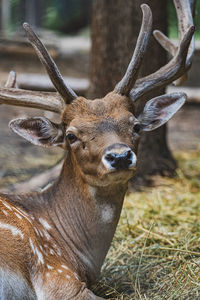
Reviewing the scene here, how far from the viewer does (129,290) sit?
175 inches

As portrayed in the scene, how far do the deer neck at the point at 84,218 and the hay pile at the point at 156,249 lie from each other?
347mm

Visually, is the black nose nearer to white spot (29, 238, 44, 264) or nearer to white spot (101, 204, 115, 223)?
white spot (101, 204, 115, 223)

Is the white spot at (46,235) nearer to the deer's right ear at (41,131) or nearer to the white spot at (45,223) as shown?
the white spot at (45,223)

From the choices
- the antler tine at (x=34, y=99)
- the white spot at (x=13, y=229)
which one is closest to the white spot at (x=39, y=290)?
the white spot at (x=13, y=229)

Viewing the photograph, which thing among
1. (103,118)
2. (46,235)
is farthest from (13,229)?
(103,118)

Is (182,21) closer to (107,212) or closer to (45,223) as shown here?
(107,212)

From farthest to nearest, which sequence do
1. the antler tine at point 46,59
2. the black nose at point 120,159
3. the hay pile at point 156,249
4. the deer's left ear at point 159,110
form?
the deer's left ear at point 159,110
the hay pile at point 156,249
the antler tine at point 46,59
the black nose at point 120,159

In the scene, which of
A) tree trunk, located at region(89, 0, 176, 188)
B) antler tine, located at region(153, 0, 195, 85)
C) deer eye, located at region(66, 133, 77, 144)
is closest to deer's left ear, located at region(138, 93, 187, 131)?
antler tine, located at region(153, 0, 195, 85)

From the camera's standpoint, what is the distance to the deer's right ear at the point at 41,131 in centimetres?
433

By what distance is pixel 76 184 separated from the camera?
4.36 metres

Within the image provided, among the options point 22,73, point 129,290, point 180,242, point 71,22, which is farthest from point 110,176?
point 71,22

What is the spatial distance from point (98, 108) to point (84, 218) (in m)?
0.87

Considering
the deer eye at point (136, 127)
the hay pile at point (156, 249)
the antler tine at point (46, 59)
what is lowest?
the hay pile at point (156, 249)

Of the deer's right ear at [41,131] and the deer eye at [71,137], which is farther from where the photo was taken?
the deer's right ear at [41,131]
